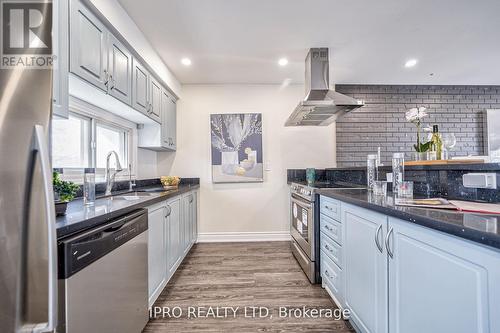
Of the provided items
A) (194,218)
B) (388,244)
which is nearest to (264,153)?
(194,218)

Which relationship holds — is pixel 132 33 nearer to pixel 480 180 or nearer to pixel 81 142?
pixel 81 142

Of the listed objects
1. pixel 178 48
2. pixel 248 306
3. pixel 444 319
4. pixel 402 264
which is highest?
pixel 178 48

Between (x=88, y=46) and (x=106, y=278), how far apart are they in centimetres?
149

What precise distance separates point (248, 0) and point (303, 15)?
0.52m

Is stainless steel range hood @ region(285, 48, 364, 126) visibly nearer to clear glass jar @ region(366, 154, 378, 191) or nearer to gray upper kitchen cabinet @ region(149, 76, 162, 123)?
clear glass jar @ region(366, 154, 378, 191)

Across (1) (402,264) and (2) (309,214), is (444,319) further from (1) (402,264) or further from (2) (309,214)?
(2) (309,214)

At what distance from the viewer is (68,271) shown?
3.02 ft

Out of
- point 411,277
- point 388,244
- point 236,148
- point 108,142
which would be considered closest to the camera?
point 411,277

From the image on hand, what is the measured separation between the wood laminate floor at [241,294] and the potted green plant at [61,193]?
1.10 meters

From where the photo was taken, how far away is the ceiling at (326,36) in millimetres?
2010

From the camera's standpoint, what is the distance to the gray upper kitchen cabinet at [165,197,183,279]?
2205 millimetres

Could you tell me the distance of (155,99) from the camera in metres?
2.84

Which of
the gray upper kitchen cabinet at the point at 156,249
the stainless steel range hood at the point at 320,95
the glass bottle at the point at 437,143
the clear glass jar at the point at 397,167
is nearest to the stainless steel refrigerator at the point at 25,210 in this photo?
the gray upper kitchen cabinet at the point at 156,249

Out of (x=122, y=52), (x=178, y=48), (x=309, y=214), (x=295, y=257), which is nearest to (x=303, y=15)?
(x=178, y=48)
